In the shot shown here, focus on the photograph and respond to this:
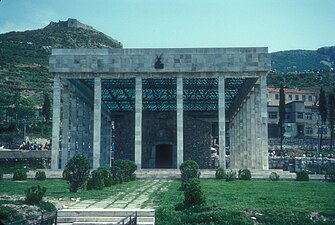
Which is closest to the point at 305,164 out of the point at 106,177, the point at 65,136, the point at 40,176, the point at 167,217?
the point at 65,136

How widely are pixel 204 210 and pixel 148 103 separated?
3444 cm

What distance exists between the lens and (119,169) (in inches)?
994

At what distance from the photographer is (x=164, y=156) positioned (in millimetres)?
49344

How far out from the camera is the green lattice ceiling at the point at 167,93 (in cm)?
3712

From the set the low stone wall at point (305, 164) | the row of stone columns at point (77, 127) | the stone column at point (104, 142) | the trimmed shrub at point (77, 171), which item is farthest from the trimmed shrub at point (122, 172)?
the stone column at point (104, 142)

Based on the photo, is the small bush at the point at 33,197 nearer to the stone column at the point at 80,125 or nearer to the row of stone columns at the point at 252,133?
the row of stone columns at the point at 252,133

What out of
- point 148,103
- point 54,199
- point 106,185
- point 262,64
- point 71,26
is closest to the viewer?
point 54,199

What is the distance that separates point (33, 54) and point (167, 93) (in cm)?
7011

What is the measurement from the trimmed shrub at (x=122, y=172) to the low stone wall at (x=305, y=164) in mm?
18109

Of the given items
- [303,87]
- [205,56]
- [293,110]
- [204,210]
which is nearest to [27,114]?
[205,56]

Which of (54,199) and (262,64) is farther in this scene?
(262,64)

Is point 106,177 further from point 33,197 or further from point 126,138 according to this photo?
point 126,138

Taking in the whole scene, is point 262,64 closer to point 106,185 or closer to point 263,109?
point 263,109

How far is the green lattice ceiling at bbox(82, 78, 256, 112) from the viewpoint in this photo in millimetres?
37125
